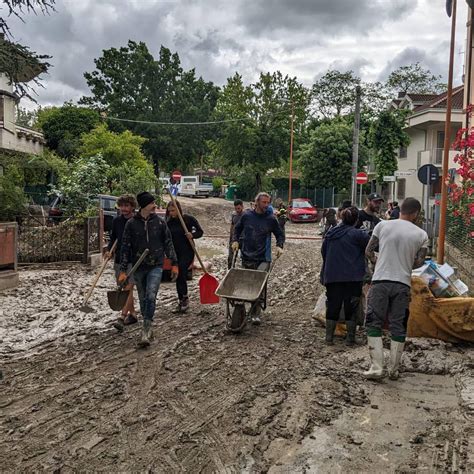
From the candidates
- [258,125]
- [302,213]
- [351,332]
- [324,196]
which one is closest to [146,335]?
[351,332]

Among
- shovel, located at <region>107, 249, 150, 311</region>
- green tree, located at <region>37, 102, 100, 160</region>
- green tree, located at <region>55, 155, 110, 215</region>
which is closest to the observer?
shovel, located at <region>107, 249, 150, 311</region>

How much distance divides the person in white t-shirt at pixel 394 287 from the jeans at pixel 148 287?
8.83 feet

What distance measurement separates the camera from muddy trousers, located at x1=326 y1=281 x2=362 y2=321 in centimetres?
748

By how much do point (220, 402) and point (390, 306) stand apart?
2.06 metres

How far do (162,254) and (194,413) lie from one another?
2959 millimetres

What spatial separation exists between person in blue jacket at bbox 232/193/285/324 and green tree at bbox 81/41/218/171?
1855 inches

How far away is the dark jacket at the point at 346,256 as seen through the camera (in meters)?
7.40

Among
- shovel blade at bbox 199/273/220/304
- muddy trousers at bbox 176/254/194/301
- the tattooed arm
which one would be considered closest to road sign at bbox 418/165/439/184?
muddy trousers at bbox 176/254/194/301

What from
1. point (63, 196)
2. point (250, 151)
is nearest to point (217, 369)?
point (63, 196)

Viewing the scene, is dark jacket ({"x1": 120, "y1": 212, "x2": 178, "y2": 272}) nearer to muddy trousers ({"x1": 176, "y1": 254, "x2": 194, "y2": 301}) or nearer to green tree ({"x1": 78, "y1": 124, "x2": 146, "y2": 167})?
muddy trousers ({"x1": 176, "y1": 254, "x2": 194, "y2": 301})

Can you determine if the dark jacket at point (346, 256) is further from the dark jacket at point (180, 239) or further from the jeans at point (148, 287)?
the dark jacket at point (180, 239)

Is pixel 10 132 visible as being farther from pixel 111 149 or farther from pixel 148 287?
pixel 148 287

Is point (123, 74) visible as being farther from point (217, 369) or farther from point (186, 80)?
point (217, 369)

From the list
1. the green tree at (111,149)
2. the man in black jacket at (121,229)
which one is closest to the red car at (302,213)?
the green tree at (111,149)
